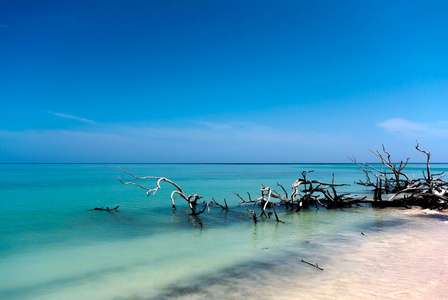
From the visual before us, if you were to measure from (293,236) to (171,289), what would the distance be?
398cm

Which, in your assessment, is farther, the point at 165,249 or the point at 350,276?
the point at 165,249

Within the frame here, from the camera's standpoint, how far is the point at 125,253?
20.8 ft

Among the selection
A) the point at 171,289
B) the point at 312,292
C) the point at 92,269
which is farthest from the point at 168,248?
the point at 312,292

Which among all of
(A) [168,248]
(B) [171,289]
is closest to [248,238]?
(A) [168,248]

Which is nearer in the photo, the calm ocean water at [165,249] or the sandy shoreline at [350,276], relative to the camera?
the sandy shoreline at [350,276]

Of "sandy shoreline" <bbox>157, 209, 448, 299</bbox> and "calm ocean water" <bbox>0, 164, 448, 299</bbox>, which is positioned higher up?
"sandy shoreline" <bbox>157, 209, 448, 299</bbox>

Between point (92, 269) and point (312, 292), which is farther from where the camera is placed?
point (92, 269)

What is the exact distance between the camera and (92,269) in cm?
536

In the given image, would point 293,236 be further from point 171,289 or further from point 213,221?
point 171,289

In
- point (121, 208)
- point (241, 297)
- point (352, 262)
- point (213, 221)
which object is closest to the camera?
point (241, 297)

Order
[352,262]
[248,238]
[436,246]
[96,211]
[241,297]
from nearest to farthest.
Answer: [241,297] → [352,262] → [436,246] → [248,238] → [96,211]

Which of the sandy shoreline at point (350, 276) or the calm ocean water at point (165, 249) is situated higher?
the sandy shoreline at point (350, 276)

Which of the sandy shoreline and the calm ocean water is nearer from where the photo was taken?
the sandy shoreline

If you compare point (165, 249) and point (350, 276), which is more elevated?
point (350, 276)
